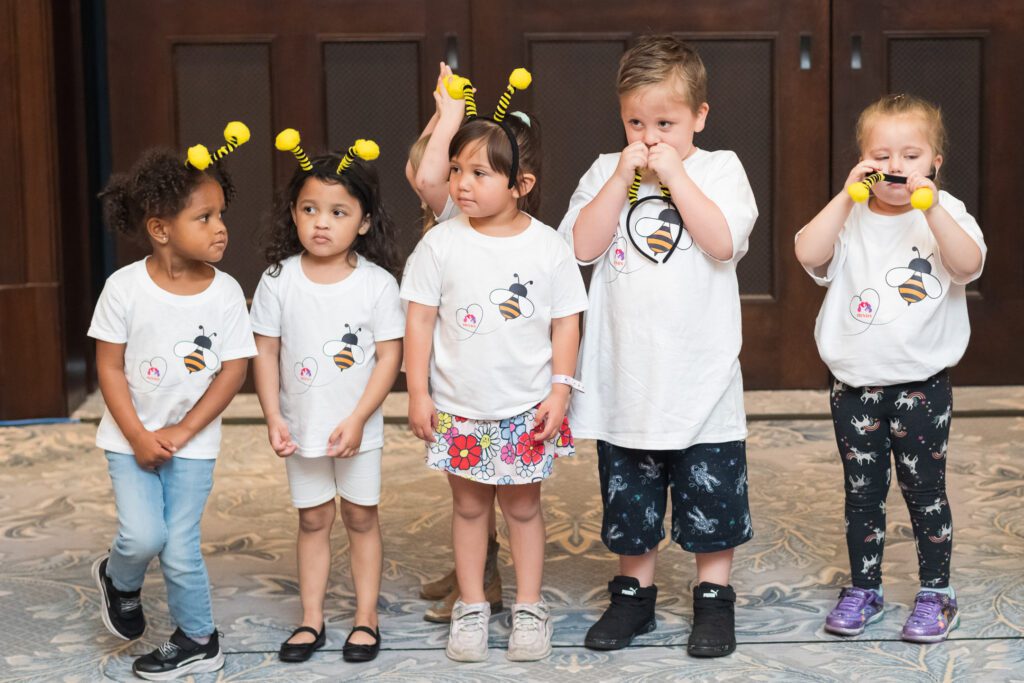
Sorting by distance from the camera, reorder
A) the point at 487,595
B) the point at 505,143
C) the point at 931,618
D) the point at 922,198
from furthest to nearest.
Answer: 1. the point at 487,595
2. the point at 931,618
3. the point at 505,143
4. the point at 922,198

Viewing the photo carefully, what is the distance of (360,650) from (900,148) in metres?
1.21

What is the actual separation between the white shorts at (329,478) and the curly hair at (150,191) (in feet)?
1.52

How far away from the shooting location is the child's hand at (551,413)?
213 cm

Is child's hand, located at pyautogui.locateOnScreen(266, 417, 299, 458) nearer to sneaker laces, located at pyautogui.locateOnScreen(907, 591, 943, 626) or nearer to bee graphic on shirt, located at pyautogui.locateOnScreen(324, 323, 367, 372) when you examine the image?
bee graphic on shirt, located at pyautogui.locateOnScreen(324, 323, 367, 372)

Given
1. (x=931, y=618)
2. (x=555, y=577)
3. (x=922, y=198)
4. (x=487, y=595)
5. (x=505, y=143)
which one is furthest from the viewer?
(x=555, y=577)

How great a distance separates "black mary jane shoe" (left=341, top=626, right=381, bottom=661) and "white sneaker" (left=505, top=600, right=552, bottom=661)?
22 centimetres

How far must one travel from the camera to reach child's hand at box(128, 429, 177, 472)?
6.70 ft

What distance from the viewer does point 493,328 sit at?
2.11 meters

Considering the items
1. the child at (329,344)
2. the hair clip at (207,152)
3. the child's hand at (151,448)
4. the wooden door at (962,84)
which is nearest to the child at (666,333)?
the child at (329,344)

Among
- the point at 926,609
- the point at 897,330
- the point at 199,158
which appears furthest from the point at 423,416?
the point at 926,609

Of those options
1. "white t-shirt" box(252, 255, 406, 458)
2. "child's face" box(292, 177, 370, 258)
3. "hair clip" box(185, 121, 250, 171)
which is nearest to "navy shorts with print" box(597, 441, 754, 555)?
"white t-shirt" box(252, 255, 406, 458)

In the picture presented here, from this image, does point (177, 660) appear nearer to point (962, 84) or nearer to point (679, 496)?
point (679, 496)

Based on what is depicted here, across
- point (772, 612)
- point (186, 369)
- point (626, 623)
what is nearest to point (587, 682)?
point (626, 623)

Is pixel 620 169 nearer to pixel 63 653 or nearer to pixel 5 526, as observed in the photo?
pixel 63 653
